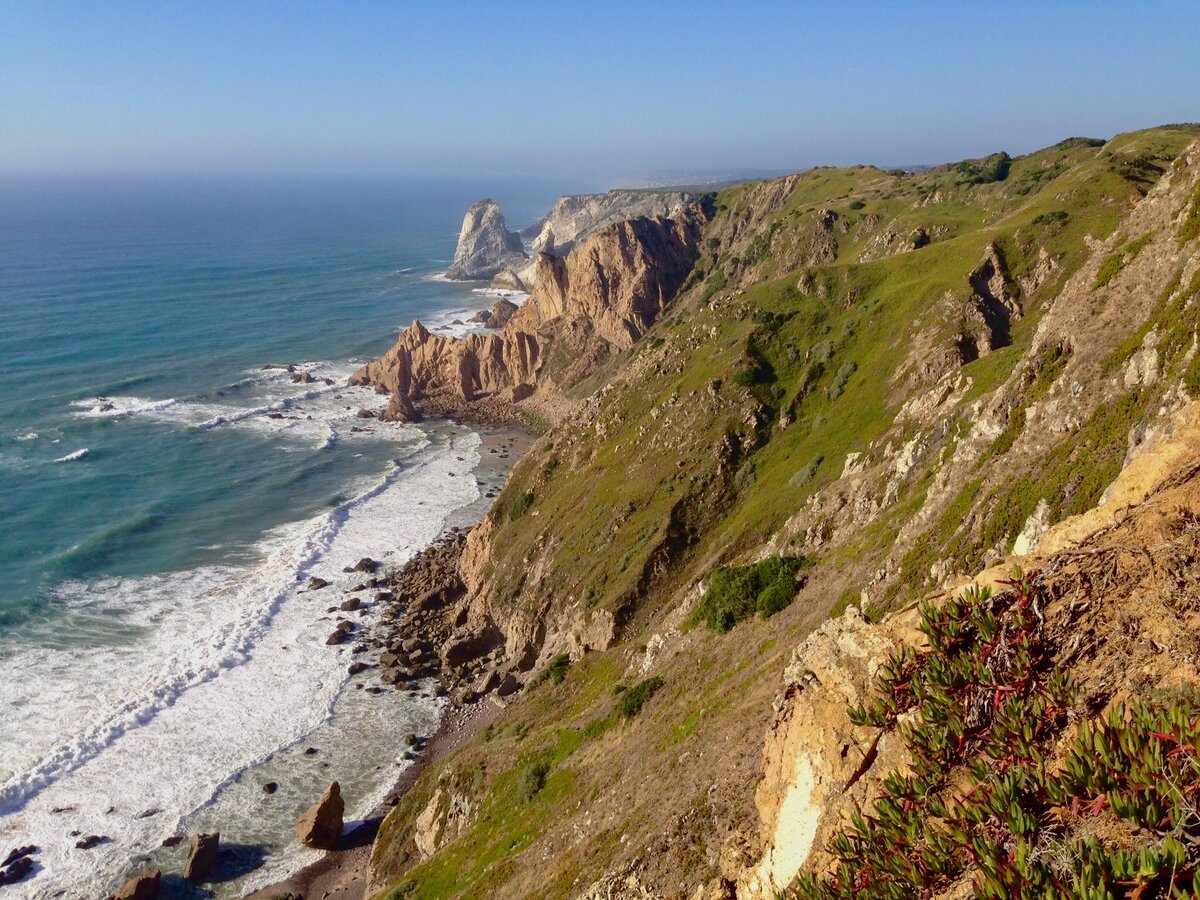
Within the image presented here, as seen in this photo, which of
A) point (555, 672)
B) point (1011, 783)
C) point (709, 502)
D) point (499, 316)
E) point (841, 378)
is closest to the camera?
point (1011, 783)

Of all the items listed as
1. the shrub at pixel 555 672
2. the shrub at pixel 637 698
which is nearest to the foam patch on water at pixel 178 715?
the shrub at pixel 555 672

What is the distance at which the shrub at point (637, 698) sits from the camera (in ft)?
99.5

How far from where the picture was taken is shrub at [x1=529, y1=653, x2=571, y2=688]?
44.5 metres

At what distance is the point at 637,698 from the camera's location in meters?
30.7

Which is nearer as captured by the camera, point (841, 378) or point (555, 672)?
point (555, 672)

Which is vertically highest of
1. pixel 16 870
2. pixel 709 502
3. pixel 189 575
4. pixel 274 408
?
pixel 709 502

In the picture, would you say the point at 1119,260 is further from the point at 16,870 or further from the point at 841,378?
the point at 16,870

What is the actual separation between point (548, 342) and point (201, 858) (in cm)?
8847

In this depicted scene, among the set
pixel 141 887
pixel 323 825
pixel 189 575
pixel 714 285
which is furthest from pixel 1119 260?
pixel 714 285

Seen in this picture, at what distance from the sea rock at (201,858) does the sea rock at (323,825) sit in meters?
4.04

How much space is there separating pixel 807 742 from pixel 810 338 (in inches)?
2064

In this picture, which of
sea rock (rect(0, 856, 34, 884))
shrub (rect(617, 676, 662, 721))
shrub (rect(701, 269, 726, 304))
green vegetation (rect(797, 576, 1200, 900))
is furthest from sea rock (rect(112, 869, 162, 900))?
shrub (rect(701, 269, 726, 304))

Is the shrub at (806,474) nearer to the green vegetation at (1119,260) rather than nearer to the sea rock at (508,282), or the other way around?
the green vegetation at (1119,260)

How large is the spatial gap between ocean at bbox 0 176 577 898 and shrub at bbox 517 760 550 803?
647 inches
